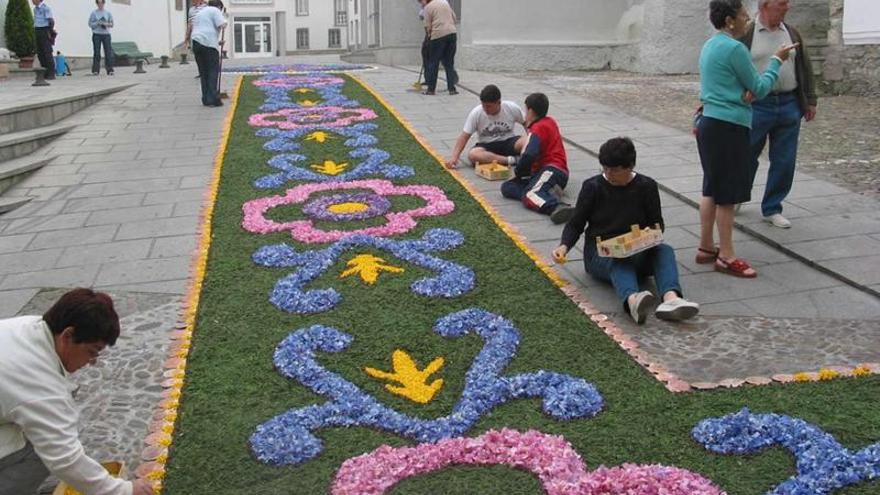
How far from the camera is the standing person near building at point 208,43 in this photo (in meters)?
11.7

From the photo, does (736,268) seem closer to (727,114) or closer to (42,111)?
(727,114)

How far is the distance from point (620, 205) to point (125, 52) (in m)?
22.4

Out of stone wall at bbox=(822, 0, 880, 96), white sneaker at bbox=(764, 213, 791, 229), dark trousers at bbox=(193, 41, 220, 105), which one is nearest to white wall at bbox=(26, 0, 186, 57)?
dark trousers at bbox=(193, 41, 220, 105)

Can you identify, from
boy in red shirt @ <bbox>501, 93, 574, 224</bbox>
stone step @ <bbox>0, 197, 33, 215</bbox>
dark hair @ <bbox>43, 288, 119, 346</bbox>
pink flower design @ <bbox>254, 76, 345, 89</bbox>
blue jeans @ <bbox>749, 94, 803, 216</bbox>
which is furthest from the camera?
pink flower design @ <bbox>254, 76, 345, 89</bbox>

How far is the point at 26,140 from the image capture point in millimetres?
9336

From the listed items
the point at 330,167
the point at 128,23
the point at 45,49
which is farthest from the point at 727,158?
the point at 128,23

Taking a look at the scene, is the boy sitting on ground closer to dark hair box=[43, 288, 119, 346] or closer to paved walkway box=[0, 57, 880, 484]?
paved walkway box=[0, 57, 880, 484]

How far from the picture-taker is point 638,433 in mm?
3328

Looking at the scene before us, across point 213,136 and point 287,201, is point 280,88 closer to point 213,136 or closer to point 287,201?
point 213,136

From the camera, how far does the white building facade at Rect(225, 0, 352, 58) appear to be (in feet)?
147

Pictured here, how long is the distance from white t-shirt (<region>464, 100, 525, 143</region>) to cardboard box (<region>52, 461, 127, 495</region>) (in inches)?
209

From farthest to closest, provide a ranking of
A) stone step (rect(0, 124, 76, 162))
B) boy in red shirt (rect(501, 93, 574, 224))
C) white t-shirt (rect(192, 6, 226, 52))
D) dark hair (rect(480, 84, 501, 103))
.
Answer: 1. white t-shirt (rect(192, 6, 226, 52))
2. stone step (rect(0, 124, 76, 162))
3. dark hair (rect(480, 84, 501, 103))
4. boy in red shirt (rect(501, 93, 574, 224))

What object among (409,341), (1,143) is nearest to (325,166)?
(1,143)

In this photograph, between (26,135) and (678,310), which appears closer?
(678,310)
